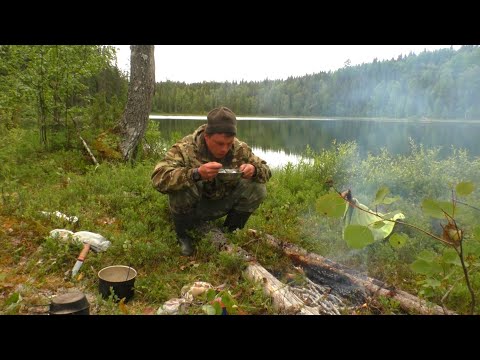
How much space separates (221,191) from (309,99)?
48.5 feet

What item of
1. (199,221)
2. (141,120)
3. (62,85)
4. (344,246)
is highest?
(62,85)

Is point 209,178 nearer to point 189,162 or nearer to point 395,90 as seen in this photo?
point 189,162

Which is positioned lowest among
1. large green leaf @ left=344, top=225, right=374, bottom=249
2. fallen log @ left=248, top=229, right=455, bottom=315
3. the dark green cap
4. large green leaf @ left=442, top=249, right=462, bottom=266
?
fallen log @ left=248, top=229, right=455, bottom=315

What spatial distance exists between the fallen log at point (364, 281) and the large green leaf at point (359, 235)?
3.77 feet

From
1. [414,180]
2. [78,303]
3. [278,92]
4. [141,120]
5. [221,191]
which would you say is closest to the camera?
[78,303]

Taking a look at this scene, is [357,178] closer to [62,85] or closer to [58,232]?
[58,232]

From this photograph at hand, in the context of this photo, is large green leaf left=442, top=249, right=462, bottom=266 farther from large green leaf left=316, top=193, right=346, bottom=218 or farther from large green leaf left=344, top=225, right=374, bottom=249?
large green leaf left=316, top=193, right=346, bottom=218

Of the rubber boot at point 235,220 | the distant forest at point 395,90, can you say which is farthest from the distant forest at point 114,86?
the rubber boot at point 235,220

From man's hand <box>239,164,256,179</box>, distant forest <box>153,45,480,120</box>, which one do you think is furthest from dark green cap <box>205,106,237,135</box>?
distant forest <box>153,45,480,120</box>

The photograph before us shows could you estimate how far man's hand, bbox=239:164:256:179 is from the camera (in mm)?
3896

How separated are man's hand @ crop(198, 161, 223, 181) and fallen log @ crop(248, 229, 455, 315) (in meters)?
1.06

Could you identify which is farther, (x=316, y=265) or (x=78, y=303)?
(x=316, y=265)

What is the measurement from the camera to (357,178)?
6590 mm

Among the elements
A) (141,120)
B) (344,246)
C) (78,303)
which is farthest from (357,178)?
(78,303)
